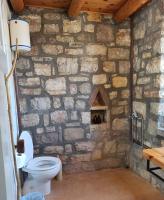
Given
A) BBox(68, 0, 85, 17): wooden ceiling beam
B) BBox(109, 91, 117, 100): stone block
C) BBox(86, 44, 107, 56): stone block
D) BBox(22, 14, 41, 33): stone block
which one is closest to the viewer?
BBox(68, 0, 85, 17): wooden ceiling beam

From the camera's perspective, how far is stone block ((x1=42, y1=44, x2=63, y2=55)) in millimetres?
2750

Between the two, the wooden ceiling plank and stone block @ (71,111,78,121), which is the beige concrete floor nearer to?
stone block @ (71,111,78,121)

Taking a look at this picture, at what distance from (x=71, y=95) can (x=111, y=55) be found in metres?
0.88

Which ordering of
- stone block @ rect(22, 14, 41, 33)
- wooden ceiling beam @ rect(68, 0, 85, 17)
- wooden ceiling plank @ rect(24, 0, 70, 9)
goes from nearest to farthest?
1. wooden ceiling beam @ rect(68, 0, 85, 17)
2. wooden ceiling plank @ rect(24, 0, 70, 9)
3. stone block @ rect(22, 14, 41, 33)

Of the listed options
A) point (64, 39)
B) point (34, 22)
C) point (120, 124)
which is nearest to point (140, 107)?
point (120, 124)

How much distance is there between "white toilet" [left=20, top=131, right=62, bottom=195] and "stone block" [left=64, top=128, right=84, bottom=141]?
468 mm

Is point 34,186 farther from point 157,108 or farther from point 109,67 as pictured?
point 109,67

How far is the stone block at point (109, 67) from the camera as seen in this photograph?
2965 millimetres

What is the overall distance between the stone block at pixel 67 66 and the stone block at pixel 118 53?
1.86 ft

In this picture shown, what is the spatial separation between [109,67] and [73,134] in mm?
1171

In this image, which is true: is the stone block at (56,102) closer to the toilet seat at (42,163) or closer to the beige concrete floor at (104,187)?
the toilet seat at (42,163)

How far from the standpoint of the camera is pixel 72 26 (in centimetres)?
280

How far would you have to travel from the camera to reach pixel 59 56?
2803mm

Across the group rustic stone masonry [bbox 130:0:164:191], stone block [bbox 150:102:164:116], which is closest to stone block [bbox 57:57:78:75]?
rustic stone masonry [bbox 130:0:164:191]
